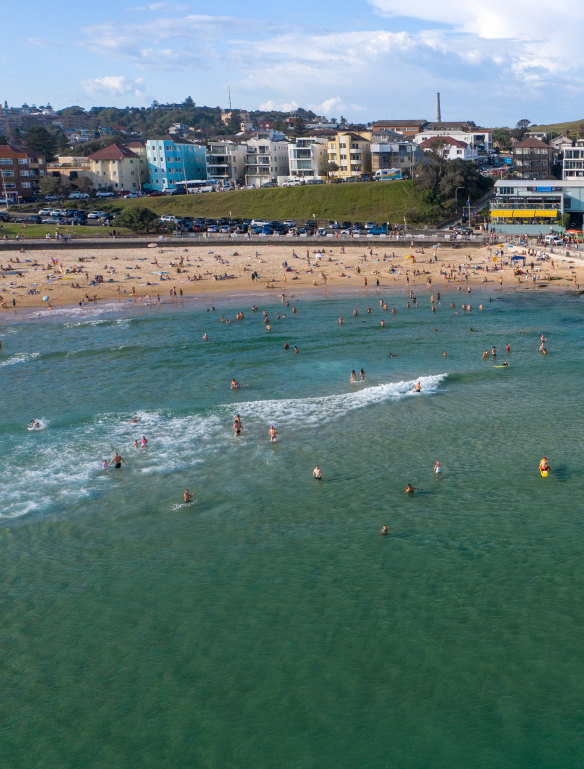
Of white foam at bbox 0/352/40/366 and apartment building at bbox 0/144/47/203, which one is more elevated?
apartment building at bbox 0/144/47/203

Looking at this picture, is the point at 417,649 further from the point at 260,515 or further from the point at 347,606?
the point at 260,515

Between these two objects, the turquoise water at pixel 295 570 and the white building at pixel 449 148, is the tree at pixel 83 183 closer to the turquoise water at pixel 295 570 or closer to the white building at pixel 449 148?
the white building at pixel 449 148

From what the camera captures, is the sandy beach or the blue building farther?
the blue building

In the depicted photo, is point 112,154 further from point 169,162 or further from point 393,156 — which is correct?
point 393,156

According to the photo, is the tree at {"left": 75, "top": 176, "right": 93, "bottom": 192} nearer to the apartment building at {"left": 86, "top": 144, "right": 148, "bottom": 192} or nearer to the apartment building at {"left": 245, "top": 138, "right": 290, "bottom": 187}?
the apartment building at {"left": 86, "top": 144, "right": 148, "bottom": 192}

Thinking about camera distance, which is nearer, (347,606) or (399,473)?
(347,606)

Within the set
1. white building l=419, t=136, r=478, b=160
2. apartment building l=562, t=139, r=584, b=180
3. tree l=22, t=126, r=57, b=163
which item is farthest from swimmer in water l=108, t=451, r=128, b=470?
tree l=22, t=126, r=57, b=163

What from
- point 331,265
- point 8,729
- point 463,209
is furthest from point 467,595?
point 463,209
